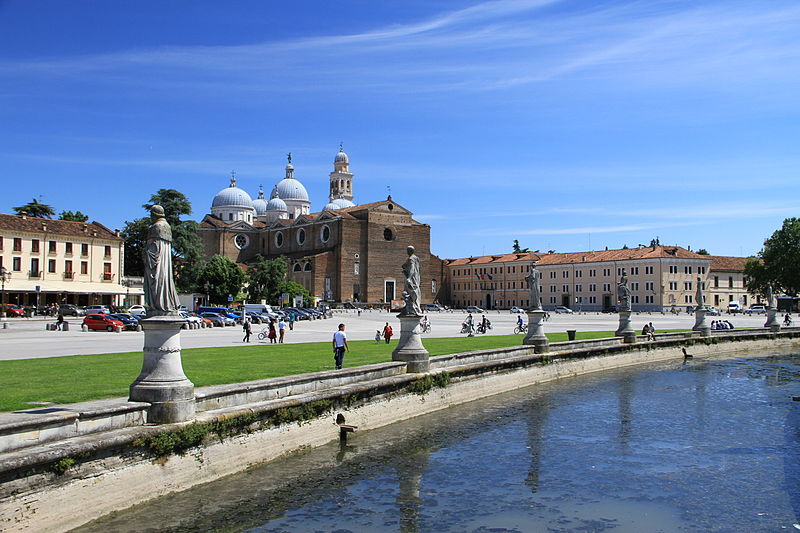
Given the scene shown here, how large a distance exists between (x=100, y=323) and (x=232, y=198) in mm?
90379

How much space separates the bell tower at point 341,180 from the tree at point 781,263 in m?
75.1

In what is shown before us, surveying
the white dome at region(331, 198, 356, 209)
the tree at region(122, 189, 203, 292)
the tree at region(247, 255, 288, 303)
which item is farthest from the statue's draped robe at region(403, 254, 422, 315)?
the white dome at region(331, 198, 356, 209)

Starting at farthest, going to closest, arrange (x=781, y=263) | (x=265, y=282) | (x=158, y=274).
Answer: (x=781, y=263) < (x=265, y=282) < (x=158, y=274)

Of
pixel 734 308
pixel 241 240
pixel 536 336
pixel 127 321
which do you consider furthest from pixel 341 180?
pixel 536 336

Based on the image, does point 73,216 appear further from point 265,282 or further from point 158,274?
point 158,274

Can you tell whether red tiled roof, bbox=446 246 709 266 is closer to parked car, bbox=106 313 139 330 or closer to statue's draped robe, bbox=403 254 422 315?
parked car, bbox=106 313 139 330

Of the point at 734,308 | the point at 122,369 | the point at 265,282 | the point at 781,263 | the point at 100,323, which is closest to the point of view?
the point at 122,369

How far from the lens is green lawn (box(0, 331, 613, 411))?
1369 centimetres

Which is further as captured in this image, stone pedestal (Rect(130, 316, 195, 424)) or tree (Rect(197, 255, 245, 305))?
tree (Rect(197, 255, 245, 305))

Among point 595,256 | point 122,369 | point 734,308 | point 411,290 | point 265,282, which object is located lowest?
point 122,369

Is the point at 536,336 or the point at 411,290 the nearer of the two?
the point at 411,290

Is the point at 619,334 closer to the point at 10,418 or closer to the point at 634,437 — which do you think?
the point at 634,437

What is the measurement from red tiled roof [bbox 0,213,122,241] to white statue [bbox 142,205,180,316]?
197ft

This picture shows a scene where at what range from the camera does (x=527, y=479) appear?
14.0m
